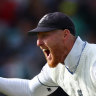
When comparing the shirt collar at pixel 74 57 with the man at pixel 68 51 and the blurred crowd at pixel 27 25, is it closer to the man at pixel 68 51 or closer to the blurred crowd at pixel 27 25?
the man at pixel 68 51

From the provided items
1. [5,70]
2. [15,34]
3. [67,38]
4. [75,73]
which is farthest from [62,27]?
[15,34]

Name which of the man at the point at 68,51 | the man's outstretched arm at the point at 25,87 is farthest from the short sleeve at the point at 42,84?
the man at the point at 68,51

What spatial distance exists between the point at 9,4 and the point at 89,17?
137 centimetres


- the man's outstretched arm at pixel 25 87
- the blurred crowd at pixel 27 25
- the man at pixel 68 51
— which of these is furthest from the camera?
the blurred crowd at pixel 27 25

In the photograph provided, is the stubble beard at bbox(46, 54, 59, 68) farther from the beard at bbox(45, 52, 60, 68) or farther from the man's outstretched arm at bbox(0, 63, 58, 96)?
the man's outstretched arm at bbox(0, 63, 58, 96)

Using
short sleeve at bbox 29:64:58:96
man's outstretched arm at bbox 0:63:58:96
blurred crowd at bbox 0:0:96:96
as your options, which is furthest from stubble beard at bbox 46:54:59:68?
blurred crowd at bbox 0:0:96:96

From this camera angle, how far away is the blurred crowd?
7.14 meters

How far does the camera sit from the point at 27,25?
7.63 metres

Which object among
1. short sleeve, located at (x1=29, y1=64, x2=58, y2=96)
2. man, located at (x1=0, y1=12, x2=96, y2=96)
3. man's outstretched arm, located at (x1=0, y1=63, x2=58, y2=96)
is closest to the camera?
man, located at (x1=0, y1=12, x2=96, y2=96)

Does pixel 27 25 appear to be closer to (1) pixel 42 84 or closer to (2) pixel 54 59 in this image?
(1) pixel 42 84

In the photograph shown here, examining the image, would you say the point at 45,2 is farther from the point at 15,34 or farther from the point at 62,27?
the point at 62,27

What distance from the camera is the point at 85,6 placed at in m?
7.99

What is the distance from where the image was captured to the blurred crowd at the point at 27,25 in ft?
23.4

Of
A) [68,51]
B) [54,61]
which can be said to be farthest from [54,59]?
[68,51]
